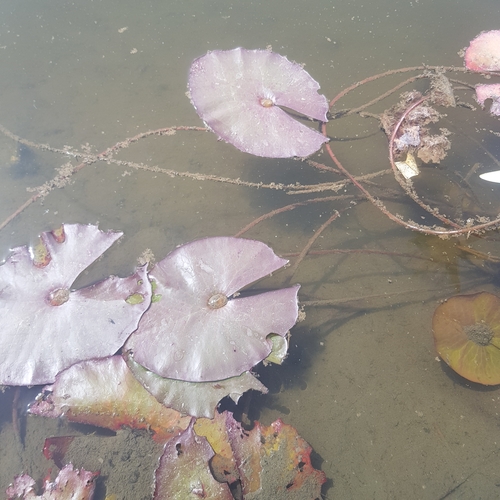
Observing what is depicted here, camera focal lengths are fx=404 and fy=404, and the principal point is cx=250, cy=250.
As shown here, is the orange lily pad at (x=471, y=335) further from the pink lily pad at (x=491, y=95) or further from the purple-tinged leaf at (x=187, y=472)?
the pink lily pad at (x=491, y=95)

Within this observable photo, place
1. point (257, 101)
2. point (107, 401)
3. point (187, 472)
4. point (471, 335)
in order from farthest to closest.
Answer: point (257, 101)
point (471, 335)
point (107, 401)
point (187, 472)

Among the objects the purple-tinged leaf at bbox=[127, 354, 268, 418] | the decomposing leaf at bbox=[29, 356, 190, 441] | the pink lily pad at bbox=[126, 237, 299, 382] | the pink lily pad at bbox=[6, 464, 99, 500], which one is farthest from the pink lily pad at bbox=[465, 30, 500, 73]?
the pink lily pad at bbox=[6, 464, 99, 500]

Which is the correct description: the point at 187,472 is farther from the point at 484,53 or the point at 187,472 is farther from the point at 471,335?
the point at 484,53

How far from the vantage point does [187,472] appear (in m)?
1.54

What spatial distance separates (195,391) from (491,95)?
104 inches

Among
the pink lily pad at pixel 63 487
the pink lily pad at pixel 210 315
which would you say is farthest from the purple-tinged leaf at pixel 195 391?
the pink lily pad at pixel 63 487

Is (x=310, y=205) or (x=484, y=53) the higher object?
(x=484, y=53)

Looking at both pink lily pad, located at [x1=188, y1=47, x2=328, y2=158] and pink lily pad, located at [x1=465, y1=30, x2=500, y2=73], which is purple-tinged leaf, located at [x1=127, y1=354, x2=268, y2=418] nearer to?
pink lily pad, located at [x1=188, y1=47, x2=328, y2=158]

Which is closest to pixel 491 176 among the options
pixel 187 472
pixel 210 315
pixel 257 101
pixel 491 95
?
pixel 491 95

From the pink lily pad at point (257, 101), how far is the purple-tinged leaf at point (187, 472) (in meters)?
1.43

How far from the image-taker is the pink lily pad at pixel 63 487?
5.17ft

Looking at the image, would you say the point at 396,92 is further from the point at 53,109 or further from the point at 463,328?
the point at 53,109

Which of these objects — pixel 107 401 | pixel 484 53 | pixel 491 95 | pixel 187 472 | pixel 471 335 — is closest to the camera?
pixel 187 472

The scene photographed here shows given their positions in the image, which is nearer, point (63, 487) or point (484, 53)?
point (63, 487)
